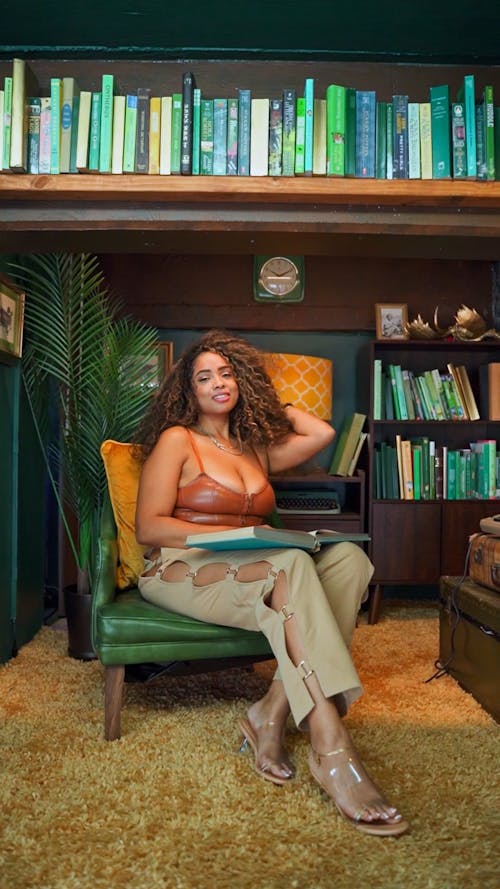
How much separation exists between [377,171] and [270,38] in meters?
0.48

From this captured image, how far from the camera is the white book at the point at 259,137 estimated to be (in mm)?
2014

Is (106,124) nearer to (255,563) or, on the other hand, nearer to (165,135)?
(165,135)

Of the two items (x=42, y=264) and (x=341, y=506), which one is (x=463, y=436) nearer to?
(x=341, y=506)

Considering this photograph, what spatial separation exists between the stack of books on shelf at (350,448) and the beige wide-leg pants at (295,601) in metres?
1.76

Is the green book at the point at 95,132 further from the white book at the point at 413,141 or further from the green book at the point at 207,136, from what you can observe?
the white book at the point at 413,141

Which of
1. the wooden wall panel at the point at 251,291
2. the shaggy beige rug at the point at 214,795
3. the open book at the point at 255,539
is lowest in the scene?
the shaggy beige rug at the point at 214,795

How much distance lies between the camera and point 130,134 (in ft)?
6.64

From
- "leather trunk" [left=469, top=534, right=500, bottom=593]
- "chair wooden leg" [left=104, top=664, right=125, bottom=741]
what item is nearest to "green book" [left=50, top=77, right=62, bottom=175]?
"chair wooden leg" [left=104, top=664, right=125, bottom=741]

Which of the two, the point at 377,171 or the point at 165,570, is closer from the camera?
the point at 377,171

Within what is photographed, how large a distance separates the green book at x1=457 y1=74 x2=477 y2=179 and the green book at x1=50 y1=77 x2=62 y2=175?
1070 millimetres

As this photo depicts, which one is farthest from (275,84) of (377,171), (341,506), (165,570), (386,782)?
(341,506)

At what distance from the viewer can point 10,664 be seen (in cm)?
304

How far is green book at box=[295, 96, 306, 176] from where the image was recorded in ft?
6.60

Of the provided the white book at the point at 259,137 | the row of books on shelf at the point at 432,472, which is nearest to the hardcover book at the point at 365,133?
the white book at the point at 259,137
